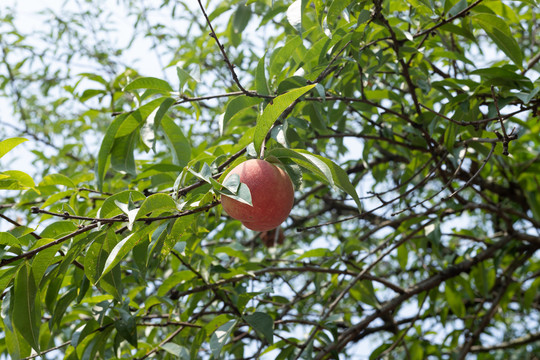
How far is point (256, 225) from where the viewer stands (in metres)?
1.29

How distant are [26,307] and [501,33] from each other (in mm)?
1787

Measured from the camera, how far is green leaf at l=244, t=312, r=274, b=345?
174 cm

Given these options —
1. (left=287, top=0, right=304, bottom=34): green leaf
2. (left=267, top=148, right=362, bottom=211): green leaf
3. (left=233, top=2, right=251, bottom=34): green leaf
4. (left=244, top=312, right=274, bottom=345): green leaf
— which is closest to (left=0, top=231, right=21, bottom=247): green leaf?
(left=267, top=148, right=362, bottom=211): green leaf

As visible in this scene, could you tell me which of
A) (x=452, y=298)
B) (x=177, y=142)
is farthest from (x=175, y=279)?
(x=452, y=298)

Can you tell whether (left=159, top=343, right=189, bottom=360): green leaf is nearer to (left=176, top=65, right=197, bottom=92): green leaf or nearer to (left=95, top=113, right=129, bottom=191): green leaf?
(left=95, top=113, right=129, bottom=191): green leaf

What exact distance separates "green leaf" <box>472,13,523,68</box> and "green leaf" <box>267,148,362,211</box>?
0.96 metres

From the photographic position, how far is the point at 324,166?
1.16 m

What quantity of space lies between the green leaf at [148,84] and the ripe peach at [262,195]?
24.2 inches

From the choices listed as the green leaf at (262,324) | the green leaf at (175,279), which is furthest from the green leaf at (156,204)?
the green leaf at (175,279)

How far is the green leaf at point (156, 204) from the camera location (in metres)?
1.16

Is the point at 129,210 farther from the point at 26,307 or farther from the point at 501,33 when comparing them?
the point at 501,33

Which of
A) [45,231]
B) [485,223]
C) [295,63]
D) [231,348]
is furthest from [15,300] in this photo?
[485,223]

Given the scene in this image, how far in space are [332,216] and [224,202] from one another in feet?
9.70

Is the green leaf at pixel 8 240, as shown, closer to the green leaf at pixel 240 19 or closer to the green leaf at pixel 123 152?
the green leaf at pixel 123 152
